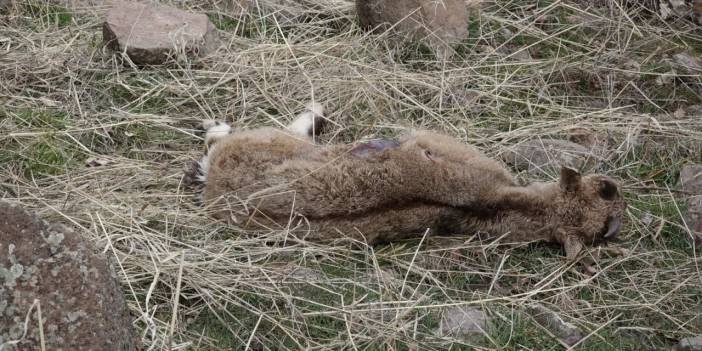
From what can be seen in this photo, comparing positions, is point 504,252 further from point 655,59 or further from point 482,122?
point 655,59

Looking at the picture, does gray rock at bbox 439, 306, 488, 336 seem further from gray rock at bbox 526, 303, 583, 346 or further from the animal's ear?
the animal's ear

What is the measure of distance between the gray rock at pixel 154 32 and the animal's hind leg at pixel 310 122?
3.91ft

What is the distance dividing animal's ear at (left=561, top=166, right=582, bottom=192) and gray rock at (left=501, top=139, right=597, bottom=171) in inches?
33.3

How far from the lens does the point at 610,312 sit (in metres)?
5.90

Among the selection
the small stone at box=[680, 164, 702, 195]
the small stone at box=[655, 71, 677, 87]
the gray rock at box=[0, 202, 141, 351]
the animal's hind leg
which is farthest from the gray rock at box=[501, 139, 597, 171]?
the gray rock at box=[0, 202, 141, 351]

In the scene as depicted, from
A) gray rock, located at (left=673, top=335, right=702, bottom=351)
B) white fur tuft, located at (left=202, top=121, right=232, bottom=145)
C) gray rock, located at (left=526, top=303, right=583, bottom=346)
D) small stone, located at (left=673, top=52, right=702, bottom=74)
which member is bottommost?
white fur tuft, located at (left=202, top=121, right=232, bottom=145)

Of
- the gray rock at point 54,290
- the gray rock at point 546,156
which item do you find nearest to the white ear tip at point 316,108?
the gray rock at point 546,156

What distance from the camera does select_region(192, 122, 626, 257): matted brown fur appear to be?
600 cm

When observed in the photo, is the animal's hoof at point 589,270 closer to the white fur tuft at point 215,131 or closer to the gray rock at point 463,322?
the gray rock at point 463,322

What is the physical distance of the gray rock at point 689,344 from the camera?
18.1ft

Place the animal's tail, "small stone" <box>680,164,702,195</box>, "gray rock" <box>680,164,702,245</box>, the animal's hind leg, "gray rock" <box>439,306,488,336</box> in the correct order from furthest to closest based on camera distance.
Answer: the animal's hind leg → "small stone" <box>680,164,702,195</box> → "gray rock" <box>680,164,702,245</box> → the animal's tail → "gray rock" <box>439,306,488,336</box>

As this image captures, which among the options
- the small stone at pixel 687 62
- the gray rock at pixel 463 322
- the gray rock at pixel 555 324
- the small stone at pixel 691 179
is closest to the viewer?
the gray rock at pixel 463 322

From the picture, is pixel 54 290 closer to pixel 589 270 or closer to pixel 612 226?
pixel 589 270

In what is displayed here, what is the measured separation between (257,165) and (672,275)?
8.71 feet
